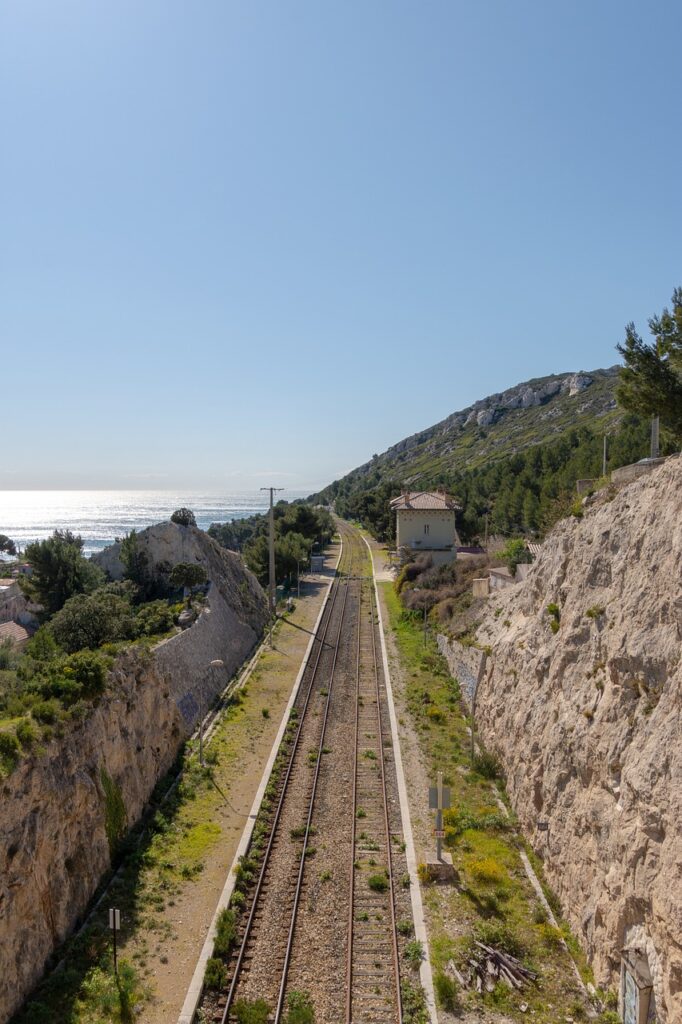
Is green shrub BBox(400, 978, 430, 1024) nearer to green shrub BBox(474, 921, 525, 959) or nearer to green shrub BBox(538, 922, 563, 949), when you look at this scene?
green shrub BBox(474, 921, 525, 959)

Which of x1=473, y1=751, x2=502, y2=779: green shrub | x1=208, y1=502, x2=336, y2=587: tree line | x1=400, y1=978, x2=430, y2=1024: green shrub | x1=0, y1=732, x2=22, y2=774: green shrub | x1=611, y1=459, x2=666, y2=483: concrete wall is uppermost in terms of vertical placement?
x1=611, y1=459, x2=666, y2=483: concrete wall

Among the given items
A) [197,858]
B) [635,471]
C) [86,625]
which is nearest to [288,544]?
[86,625]

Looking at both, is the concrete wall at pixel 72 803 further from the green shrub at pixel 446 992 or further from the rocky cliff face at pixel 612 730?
the rocky cliff face at pixel 612 730

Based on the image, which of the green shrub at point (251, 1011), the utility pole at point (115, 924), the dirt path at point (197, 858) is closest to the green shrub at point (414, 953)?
the green shrub at point (251, 1011)

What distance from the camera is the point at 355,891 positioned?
15.6 m

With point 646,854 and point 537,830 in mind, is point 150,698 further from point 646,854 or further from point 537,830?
point 646,854

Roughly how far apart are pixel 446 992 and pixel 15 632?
3006cm

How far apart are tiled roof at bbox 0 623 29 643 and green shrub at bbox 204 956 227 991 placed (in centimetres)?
2393

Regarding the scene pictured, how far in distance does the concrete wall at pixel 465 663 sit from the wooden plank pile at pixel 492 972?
12619 mm

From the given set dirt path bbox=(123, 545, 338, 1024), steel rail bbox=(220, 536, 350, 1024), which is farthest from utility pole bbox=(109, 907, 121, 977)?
steel rail bbox=(220, 536, 350, 1024)

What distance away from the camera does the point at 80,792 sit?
51.5ft

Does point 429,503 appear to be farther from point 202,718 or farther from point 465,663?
point 202,718

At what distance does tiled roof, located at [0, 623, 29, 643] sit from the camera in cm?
3297

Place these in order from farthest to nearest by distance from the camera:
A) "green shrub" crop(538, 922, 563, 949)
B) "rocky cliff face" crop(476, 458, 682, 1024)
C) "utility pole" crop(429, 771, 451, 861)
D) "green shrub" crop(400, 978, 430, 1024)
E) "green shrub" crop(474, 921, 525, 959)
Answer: "utility pole" crop(429, 771, 451, 861)
"green shrub" crop(538, 922, 563, 949)
"green shrub" crop(474, 921, 525, 959)
"green shrub" crop(400, 978, 430, 1024)
"rocky cliff face" crop(476, 458, 682, 1024)
